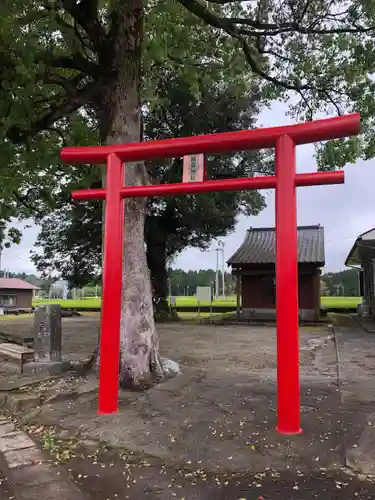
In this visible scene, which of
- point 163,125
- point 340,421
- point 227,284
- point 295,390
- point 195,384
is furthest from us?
point 227,284

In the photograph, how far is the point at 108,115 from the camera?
718cm

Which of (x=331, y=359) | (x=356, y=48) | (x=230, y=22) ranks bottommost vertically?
(x=331, y=359)

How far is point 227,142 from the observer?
4.88m

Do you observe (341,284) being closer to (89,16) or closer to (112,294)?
(89,16)

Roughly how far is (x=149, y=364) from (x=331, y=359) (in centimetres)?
433

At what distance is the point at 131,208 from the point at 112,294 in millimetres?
2003

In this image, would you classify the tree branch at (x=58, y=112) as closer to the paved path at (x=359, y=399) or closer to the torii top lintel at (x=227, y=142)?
the torii top lintel at (x=227, y=142)

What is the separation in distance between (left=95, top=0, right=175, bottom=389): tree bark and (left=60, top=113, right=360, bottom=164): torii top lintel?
1403mm

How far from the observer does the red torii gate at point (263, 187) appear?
4430mm

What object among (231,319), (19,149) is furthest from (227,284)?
(19,149)

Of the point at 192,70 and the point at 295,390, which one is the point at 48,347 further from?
the point at 192,70

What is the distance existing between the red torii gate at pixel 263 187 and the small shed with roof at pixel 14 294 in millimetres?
33943

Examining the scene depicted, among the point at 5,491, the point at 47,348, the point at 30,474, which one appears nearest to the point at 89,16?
the point at 47,348

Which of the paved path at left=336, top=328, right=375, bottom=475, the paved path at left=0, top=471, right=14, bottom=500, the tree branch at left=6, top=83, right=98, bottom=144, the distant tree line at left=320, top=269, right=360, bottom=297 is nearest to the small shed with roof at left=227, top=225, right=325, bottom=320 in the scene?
the paved path at left=336, top=328, right=375, bottom=475
